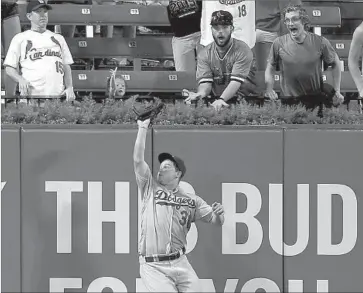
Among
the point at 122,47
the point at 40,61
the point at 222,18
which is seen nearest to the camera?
the point at 222,18

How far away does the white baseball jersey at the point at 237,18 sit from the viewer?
9531 mm

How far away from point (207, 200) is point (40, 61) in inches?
85.1

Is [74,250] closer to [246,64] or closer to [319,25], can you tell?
A: [246,64]

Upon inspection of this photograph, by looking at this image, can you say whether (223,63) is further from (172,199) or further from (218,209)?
(218,209)

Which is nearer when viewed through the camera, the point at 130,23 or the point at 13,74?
the point at 13,74

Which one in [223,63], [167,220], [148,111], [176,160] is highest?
[223,63]

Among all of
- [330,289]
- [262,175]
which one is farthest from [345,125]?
[330,289]

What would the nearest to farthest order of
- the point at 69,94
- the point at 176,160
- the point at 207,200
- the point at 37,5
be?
the point at 176,160
the point at 207,200
the point at 69,94
the point at 37,5

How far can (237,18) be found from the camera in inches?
376

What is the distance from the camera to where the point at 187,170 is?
873cm

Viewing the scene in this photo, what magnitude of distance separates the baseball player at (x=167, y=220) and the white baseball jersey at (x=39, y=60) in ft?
5.45

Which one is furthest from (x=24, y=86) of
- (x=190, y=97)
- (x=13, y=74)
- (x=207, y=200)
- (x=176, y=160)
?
(x=207, y=200)

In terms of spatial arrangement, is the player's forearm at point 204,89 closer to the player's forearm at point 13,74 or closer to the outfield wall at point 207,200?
the outfield wall at point 207,200

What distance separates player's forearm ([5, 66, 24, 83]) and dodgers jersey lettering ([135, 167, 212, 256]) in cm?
177
